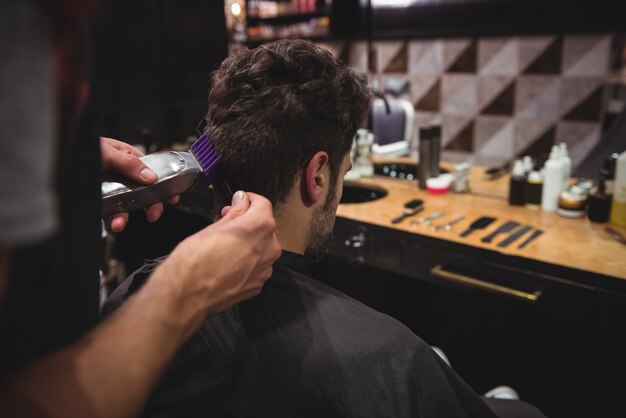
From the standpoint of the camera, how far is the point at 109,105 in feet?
14.6

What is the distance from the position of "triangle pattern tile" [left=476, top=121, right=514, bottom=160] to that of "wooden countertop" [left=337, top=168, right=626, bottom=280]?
862 mm

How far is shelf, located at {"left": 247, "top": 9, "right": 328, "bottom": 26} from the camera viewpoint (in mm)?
5095

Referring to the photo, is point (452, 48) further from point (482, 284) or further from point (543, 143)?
point (482, 284)

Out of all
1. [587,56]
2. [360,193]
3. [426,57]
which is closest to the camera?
[360,193]

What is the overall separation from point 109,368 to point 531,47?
Result: 3.72m

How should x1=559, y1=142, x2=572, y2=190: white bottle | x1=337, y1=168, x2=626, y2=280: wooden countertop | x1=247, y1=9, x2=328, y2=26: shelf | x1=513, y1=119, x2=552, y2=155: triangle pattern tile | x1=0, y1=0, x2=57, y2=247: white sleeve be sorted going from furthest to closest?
x1=247, y1=9, x2=328, y2=26: shelf
x1=513, y1=119, x2=552, y2=155: triangle pattern tile
x1=559, y1=142, x2=572, y2=190: white bottle
x1=337, y1=168, x2=626, y2=280: wooden countertop
x1=0, y1=0, x2=57, y2=247: white sleeve

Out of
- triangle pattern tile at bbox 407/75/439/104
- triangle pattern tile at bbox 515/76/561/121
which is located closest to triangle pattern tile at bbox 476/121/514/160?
triangle pattern tile at bbox 515/76/561/121

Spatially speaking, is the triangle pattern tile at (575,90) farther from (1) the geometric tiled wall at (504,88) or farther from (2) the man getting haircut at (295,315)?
(2) the man getting haircut at (295,315)

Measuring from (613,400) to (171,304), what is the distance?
7.10ft

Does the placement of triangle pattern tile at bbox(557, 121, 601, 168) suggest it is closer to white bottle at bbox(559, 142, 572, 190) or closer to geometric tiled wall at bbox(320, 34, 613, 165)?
geometric tiled wall at bbox(320, 34, 613, 165)

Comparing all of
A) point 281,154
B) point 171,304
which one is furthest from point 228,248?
point 281,154

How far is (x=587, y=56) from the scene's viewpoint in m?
3.30

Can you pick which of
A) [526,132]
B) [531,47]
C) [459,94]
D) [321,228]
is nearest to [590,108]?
[526,132]

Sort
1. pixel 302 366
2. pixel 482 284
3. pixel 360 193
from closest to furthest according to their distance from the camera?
pixel 302 366 → pixel 482 284 → pixel 360 193
